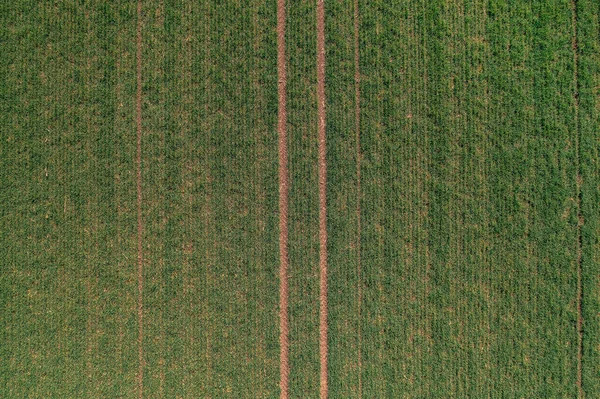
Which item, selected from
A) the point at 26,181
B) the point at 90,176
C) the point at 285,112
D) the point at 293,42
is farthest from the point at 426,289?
the point at 26,181

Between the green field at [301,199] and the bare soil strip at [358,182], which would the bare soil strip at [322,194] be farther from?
the bare soil strip at [358,182]

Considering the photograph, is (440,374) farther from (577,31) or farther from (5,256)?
(5,256)

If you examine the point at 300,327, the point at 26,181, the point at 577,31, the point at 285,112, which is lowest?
the point at 300,327

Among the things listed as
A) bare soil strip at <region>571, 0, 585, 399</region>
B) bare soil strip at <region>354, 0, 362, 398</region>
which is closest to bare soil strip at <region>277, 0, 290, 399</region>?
bare soil strip at <region>354, 0, 362, 398</region>

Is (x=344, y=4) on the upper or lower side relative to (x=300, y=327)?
upper

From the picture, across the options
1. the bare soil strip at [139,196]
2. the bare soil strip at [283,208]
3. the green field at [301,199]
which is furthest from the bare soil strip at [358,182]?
the bare soil strip at [139,196]
